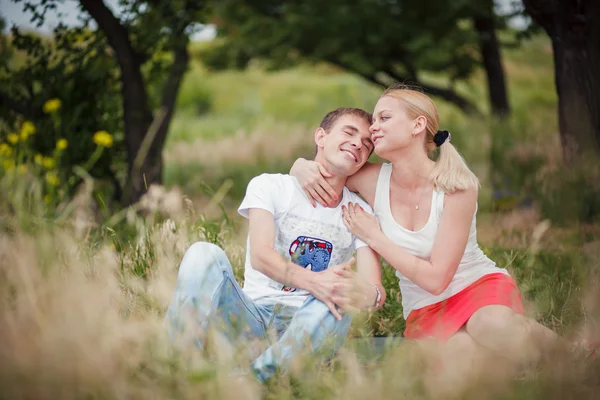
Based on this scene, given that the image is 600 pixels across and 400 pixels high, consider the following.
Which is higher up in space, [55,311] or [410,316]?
[55,311]

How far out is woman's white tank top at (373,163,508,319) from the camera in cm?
291

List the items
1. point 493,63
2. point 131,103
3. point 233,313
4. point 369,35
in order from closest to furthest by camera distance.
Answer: point 233,313 < point 131,103 < point 369,35 < point 493,63

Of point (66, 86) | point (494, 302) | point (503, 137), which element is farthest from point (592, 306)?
point (503, 137)

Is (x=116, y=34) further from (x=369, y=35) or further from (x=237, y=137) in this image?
(x=237, y=137)

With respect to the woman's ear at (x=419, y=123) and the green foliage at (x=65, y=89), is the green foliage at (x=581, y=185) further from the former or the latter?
the green foliage at (x=65, y=89)

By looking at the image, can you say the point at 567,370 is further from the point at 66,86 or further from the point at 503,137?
the point at 503,137

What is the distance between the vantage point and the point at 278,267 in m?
2.74

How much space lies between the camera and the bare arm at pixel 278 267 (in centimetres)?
267

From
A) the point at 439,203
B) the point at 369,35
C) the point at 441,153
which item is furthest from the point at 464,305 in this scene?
the point at 369,35

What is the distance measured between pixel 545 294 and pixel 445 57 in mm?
5509

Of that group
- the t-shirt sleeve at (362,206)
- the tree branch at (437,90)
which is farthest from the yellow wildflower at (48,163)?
the tree branch at (437,90)

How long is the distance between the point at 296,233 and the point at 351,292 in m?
0.42

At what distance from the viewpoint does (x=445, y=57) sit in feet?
27.2

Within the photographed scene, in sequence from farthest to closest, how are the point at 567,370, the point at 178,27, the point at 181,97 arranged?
the point at 181,97, the point at 178,27, the point at 567,370
